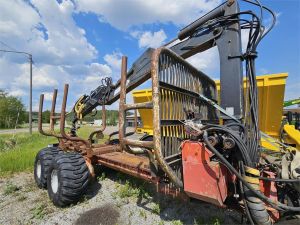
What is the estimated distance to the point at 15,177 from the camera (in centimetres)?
588

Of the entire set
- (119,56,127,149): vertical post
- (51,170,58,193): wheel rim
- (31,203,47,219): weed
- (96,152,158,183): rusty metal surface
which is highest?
(119,56,127,149): vertical post

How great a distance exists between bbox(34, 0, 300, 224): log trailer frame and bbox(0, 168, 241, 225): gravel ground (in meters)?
0.30

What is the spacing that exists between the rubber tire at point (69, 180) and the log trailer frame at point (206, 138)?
15mm

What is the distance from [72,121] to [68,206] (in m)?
2.36

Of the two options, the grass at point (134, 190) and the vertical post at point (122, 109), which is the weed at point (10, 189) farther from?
the vertical post at point (122, 109)

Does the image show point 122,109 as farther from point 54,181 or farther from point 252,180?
point 54,181

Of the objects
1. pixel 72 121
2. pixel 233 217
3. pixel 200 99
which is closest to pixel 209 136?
pixel 200 99

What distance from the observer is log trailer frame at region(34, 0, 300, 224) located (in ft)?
7.92

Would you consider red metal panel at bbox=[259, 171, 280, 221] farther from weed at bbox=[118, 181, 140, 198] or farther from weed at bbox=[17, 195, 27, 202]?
weed at bbox=[17, 195, 27, 202]

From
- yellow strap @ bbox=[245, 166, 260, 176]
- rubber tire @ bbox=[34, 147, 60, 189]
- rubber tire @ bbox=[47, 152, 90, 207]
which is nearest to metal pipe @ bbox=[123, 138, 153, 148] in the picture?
yellow strap @ bbox=[245, 166, 260, 176]

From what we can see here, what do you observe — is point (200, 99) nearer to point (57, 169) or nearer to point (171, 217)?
point (171, 217)

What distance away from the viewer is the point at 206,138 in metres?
2.47

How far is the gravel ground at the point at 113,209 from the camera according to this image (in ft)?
11.0

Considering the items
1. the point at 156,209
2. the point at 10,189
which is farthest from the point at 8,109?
the point at 156,209
